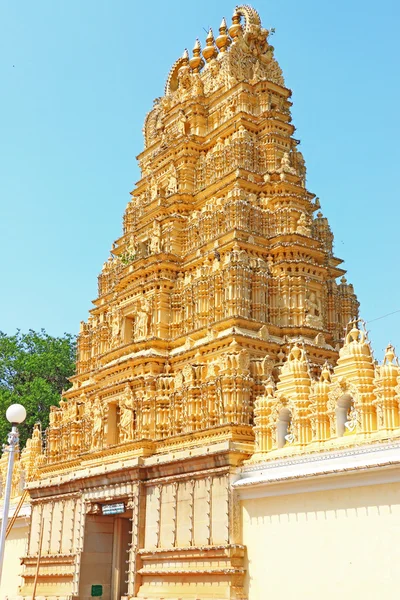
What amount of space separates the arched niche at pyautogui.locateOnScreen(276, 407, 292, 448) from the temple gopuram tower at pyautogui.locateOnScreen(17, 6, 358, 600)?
597 mm

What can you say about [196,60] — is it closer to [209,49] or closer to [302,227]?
[209,49]

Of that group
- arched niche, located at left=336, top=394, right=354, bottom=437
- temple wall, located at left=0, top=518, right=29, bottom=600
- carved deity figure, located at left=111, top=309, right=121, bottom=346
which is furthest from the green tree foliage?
arched niche, located at left=336, top=394, right=354, bottom=437

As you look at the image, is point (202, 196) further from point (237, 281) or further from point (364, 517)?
point (364, 517)

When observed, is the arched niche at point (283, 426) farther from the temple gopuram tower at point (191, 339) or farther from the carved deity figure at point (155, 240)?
the carved deity figure at point (155, 240)

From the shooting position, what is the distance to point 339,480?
1675 cm

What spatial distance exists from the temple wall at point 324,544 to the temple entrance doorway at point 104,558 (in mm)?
6642

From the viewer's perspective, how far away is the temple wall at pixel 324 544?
50.9 feet

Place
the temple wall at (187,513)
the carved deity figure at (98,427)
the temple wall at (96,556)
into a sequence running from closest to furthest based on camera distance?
the temple wall at (187,513)
the temple wall at (96,556)
the carved deity figure at (98,427)

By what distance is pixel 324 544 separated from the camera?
55.3ft

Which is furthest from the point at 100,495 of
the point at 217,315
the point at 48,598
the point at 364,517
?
the point at 364,517

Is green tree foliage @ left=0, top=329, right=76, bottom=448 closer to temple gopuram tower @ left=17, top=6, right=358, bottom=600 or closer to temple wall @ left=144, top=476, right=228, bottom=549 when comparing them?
temple gopuram tower @ left=17, top=6, right=358, bottom=600

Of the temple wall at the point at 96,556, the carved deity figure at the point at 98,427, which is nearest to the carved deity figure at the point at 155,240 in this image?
the carved deity figure at the point at 98,427

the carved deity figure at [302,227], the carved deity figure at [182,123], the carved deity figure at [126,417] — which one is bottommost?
the carved deity figure at [126,417]

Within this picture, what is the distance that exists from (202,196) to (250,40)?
303 inches
